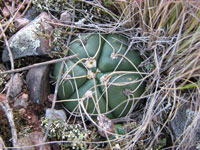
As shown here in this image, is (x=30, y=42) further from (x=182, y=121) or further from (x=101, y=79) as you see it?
(x=182, y=121)

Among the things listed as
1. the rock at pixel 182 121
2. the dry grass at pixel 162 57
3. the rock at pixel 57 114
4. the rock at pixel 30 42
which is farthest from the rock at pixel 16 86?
the rock at pixel 182 121

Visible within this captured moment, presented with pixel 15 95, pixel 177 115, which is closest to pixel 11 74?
pixel 15 95

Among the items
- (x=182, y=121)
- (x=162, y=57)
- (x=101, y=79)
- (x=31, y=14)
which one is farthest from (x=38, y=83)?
(x=182, y=121)

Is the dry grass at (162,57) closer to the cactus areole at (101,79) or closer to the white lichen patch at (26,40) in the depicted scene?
the cactus areole at (101,79)

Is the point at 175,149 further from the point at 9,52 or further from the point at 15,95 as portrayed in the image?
the point at 9,52

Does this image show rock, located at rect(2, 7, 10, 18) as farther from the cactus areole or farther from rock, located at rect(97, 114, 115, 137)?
rock, located at rect(97, 114, 115, 137)

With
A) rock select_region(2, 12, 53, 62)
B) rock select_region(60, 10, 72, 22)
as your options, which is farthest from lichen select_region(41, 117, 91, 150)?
rock select_region(60, 10, 72, 22)
